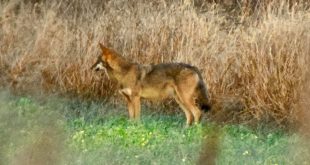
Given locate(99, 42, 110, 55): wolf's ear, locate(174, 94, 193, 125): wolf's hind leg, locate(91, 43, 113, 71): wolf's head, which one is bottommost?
locate(174, 94, 193, 125): wolf's hind leg

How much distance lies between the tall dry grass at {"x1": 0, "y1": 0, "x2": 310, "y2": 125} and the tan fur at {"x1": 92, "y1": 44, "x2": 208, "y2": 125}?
1.17 ft

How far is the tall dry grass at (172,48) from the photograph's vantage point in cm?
1245

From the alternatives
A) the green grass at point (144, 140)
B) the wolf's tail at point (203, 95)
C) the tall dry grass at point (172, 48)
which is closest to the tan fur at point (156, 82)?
the wolf's tail at point (203, 95)

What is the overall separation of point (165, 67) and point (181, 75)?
0.82 ft

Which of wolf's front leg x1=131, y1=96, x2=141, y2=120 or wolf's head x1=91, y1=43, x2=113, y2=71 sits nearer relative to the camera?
wolf's front leg x1=131, y1=96, x2=141, y2=120

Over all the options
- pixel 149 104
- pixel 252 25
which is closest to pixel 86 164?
pixel 149 104

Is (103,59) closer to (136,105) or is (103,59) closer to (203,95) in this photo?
(136,105)

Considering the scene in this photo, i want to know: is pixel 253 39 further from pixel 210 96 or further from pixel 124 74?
pixel 124 74

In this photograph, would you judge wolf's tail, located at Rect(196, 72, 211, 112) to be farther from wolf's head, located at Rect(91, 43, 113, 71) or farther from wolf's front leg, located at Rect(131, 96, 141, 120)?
wolf's head, located at Rect(91, 43, 113, 71)

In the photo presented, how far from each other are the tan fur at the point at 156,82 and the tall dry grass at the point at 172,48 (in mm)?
355

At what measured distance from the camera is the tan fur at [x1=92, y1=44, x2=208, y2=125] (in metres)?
12.7

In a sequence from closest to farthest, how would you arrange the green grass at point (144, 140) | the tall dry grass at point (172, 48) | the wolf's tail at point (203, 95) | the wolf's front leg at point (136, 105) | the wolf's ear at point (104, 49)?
the green grass at point (144, 140) < the tall dry grass at point (172, 48) < the wolf's tail at point (203, 95) < the wolf's front leg at point (136, 105) < the wolf's ear at point (104, 49)

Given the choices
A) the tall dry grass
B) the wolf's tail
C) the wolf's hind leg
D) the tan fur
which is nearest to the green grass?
the wolf's hind leg

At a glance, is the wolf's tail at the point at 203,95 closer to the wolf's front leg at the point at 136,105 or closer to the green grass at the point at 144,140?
the green grass at the point at 144,140
